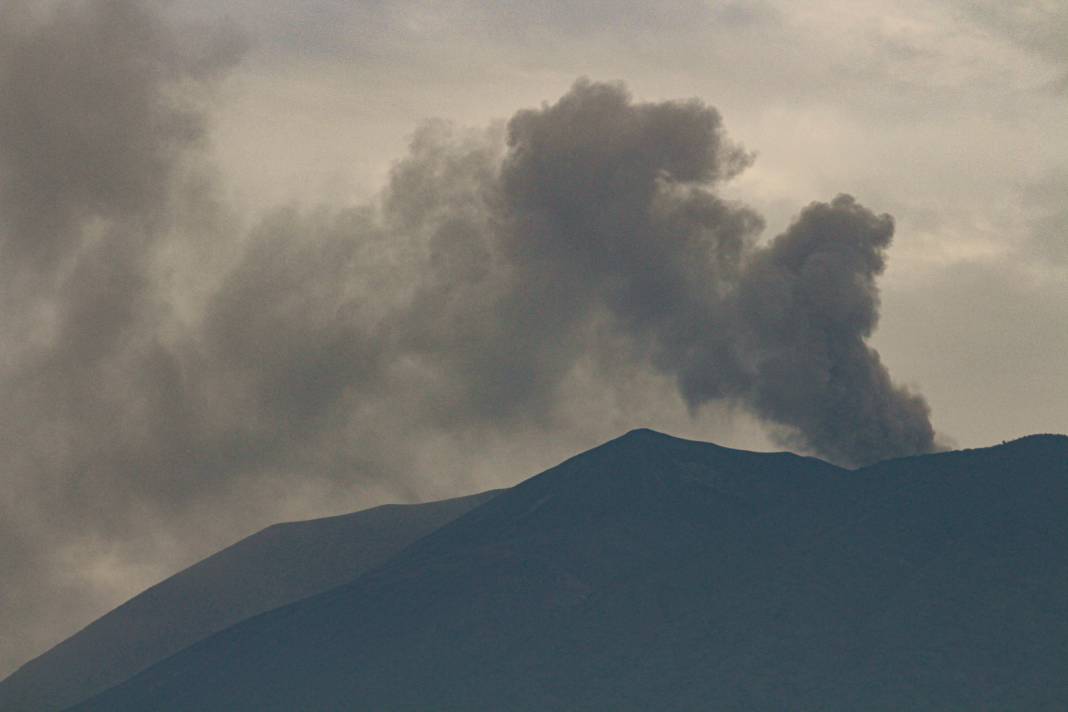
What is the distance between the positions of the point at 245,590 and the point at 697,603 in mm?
69914

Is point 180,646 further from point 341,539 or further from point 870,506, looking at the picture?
point 870,506

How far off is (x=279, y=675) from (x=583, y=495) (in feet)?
118

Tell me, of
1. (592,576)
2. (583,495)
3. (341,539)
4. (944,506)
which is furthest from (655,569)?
(341,539)

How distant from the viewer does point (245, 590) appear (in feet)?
639

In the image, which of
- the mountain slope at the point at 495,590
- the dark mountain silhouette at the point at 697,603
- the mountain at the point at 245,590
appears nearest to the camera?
the dark mountain silhouette at the point at 697,603

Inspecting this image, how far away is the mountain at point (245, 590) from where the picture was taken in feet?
623

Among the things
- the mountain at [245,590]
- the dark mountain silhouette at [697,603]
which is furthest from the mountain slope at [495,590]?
the mountain at [245,590]

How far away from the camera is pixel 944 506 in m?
151

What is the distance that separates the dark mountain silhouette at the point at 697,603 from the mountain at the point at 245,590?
58.6 ft

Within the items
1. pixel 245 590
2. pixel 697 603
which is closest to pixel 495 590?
pixel 697 603

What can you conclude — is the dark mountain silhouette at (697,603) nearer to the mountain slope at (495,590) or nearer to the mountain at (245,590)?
the mountain slope at (495,590)

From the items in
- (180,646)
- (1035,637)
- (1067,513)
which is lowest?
(1035,637)

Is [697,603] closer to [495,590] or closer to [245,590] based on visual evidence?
[495,590]

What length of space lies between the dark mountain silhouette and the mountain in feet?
58.6
